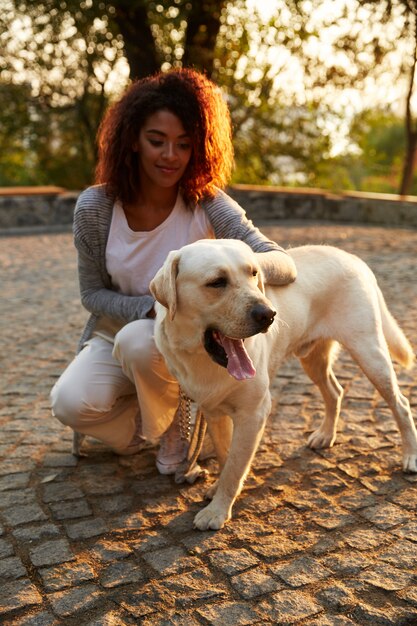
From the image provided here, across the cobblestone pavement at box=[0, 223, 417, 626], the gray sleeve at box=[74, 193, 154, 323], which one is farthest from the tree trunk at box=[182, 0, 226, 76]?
the gray sleeve at box=[74, 193, 154, 323]

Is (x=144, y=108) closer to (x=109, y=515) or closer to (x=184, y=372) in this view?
(x=184, y=372)

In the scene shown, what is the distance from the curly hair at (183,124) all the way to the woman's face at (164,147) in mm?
34

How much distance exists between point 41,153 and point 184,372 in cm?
1619

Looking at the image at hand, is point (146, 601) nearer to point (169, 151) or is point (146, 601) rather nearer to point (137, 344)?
point (137, 344)

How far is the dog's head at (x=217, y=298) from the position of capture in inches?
102

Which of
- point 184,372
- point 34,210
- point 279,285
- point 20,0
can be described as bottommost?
point 34,210

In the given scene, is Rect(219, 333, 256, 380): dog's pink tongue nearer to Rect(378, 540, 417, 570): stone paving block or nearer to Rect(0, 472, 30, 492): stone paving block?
Rect(378, 540, 417, 570): stone paving block

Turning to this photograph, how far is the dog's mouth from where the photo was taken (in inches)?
107

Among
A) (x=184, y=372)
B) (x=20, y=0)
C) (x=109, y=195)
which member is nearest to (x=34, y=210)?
(x=20, y=0)

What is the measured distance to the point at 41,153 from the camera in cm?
1795

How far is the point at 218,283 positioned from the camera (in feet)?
8.67

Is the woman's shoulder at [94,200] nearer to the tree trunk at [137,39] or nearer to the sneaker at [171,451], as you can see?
the sneaker at [171,451]

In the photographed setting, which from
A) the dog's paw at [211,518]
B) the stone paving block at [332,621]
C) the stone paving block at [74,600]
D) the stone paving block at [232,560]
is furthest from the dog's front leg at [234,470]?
the stone paving block at [332,621]

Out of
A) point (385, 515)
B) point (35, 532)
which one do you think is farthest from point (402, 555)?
point (35, 532)
